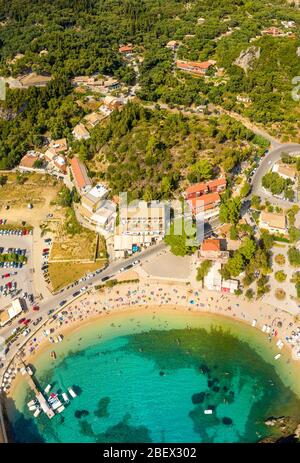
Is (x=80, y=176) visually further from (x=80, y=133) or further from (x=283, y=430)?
(x=283, y=430)

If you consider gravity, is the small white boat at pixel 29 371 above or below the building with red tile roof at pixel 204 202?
below

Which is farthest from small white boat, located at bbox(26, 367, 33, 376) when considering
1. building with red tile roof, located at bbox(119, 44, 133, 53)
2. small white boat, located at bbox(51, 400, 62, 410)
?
building with red tile roof, located at bbox(119, 44, 133, 53)

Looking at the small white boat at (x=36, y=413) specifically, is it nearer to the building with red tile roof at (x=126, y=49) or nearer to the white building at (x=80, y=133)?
the white building at (x=80, y=133)

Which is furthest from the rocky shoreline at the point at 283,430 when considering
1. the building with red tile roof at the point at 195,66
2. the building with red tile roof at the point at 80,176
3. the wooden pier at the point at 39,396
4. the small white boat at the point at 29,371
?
the building with red tile roof at the point at 195,66

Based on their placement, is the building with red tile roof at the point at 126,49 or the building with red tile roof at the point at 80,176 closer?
the building with red tile roof at the point at 80,176

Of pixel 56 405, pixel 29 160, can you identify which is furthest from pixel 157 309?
pixel 29 160

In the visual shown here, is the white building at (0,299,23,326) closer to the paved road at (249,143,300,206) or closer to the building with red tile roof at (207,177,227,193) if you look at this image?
the building with red tile roof at (207,177,227,193)

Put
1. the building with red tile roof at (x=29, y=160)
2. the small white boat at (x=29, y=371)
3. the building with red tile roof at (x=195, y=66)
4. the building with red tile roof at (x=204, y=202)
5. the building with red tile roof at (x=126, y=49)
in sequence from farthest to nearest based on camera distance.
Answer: the building with red tile roof at (x=126, y=49) → the building with red tile roof at (x=195, y=66) → the building with red tile roof at (x=29, y=160) → the building with red tile roof at (x=204, y=202) → the small white boat at (x=29, y=371)
